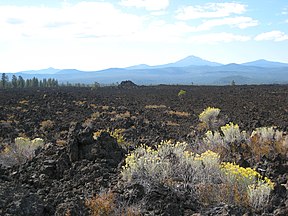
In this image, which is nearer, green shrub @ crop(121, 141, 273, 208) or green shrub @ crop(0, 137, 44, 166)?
green shrub @ crop(121, 141, 273, 208)

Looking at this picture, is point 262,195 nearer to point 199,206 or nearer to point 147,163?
point 199,206

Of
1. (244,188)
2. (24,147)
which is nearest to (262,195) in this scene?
(244,188)

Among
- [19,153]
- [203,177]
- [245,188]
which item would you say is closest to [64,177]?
[203,177]

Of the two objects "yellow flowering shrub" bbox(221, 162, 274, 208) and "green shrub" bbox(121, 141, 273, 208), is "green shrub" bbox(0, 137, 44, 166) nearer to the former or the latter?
"green shrub" bbox(121, 141, 273, 208)

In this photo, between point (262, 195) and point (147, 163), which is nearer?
point (262, 195)

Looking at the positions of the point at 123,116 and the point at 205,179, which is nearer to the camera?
the point at 205,179

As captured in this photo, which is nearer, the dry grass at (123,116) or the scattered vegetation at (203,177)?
the scattered vegetation at (203,177)

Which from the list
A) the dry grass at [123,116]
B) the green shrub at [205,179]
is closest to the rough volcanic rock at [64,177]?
the green shrub at [205,179]

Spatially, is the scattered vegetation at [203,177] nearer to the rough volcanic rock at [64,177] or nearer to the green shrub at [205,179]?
the green shrub at [205,179]

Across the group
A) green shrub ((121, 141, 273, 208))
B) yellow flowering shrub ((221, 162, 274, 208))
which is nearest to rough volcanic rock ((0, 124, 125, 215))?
green shrub ((121, 141, 273, 208))

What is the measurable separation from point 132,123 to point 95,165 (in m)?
10.1

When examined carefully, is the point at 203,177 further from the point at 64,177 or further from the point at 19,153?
the point at 19,153

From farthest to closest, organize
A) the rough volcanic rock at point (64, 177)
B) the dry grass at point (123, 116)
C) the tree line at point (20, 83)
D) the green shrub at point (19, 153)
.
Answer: the tree line at point (20, 83) → the dry grass at point (123, 116) → the green shrub at point (19, 153) → the rough volcanic rock at point (64, 177)

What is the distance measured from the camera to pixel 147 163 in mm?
6750
